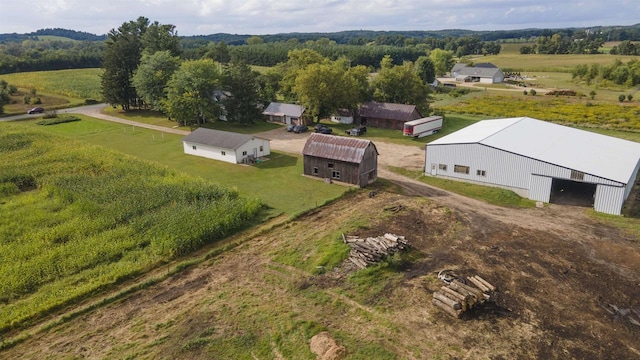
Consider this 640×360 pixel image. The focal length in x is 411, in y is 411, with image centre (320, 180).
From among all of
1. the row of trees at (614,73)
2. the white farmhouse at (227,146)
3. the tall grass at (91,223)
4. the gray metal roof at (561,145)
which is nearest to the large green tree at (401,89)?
the gray metal roof at (561,145)

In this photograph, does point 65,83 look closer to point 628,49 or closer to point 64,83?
point 64,83

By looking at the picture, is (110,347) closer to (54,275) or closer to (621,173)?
(54,275)

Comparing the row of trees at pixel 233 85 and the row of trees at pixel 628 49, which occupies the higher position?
the row of trees at pixel 628 49

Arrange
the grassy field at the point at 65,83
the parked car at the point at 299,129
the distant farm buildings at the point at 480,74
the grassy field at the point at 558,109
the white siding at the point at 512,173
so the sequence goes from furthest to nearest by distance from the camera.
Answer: the distant farm buildings at the point at 480,74 < the grassy field at the point at 65,83 < the grassy field at the point at 558,109 < the parked car at the point at 299,129 < the white siding at the point at 512,173

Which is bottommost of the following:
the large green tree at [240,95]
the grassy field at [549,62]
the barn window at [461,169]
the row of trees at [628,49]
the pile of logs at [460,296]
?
the pile of logs at [460,296]

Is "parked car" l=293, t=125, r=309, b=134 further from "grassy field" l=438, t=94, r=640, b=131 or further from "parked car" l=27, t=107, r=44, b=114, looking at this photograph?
"parked car" l=27, t=107, r=44, b=114

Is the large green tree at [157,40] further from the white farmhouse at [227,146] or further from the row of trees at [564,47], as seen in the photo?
the row of trees at [564,47]

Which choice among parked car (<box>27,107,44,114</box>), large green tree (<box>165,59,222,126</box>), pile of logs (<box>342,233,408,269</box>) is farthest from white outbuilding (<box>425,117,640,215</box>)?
parked car (<box>27,107,44,114</box>)
